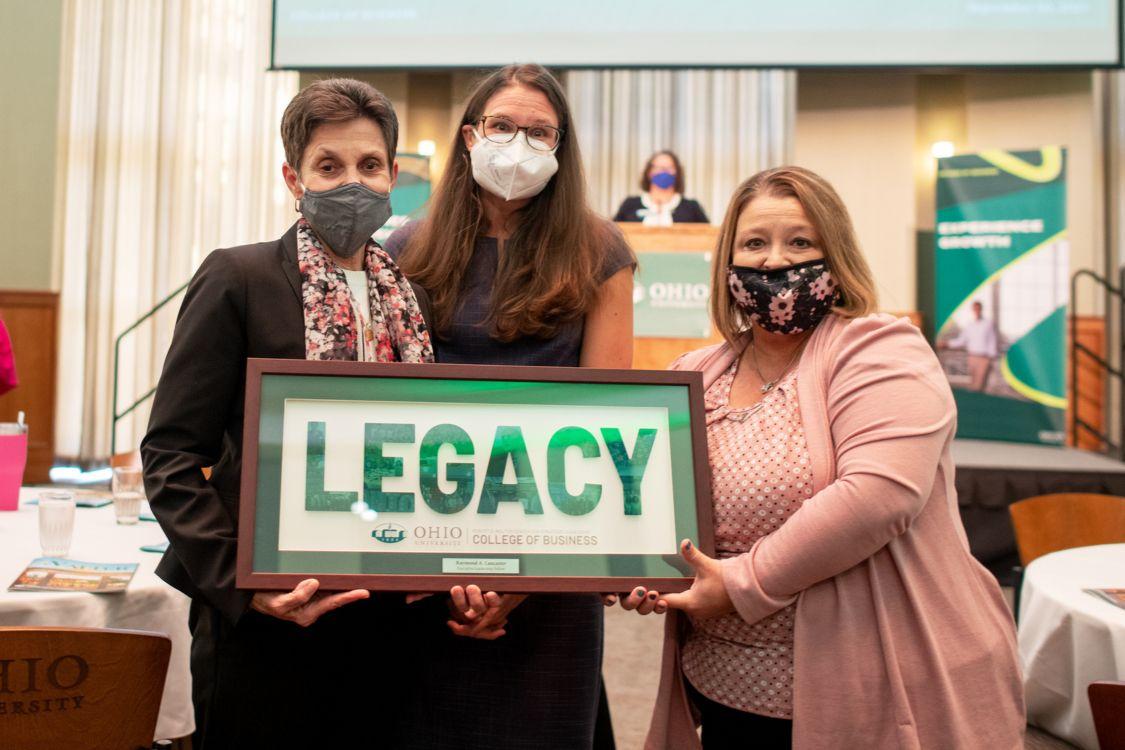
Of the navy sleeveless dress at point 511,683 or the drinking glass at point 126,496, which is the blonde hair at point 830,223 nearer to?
the navy sleeveless dress at point 511,683

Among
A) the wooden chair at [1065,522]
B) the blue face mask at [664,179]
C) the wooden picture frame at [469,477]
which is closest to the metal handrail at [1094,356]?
the blue face mask at [664,179]

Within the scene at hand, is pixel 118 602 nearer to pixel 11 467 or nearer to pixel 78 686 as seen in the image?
pixel 78 686

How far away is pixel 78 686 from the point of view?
144cm

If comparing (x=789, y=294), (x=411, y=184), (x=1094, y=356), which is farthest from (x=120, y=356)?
(x=1094, y=356)

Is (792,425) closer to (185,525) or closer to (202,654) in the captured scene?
(185,525)

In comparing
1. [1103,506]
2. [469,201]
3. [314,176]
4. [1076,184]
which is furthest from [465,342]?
[1076,184]

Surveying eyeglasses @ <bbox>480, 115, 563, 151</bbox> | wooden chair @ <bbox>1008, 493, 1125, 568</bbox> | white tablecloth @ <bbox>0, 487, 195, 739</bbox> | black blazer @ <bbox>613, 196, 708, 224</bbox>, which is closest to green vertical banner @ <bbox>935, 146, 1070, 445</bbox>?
black blazer @ <bbox>613, 196, 708, 224</bbox>

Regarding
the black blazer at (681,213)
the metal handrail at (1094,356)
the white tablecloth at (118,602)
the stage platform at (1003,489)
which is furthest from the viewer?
the metal handrail at (1094,356)

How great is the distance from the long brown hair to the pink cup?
5.16ft

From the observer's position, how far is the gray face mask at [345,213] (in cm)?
136

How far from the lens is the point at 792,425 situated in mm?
1387

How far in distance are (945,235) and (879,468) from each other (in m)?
6.89

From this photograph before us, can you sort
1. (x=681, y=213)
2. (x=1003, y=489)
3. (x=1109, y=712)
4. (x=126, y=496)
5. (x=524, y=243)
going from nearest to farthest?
(x=1109, y=712) → (x=524, y=243) → (x=126, y=496) → (x=1003, y=489) → (x=681, y=213)

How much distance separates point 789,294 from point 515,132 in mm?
589
